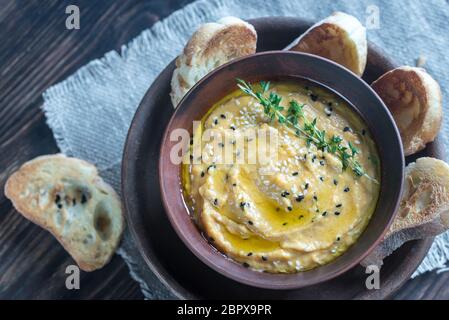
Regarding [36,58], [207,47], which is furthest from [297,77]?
[36,58]

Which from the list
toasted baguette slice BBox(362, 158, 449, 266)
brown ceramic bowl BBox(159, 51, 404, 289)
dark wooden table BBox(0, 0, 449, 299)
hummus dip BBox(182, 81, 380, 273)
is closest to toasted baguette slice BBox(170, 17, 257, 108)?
brown ceramic bowl BBox(159, 51, 404, 289)

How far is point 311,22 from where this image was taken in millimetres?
2672

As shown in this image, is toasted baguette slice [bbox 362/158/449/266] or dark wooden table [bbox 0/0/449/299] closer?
toasted baguette slice [bbox 362/158/449/266]

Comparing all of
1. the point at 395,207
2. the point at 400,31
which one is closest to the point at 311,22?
the point at 400,31

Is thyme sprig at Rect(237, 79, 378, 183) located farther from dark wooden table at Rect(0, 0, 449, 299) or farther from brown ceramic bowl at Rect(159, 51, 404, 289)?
dark wooden table at Rect(0, 0, 449, 299)

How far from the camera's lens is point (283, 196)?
238 cm

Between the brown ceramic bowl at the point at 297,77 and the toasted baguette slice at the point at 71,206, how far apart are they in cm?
60

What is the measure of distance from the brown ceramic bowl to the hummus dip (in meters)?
0.05

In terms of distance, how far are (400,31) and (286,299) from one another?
1.52 metres

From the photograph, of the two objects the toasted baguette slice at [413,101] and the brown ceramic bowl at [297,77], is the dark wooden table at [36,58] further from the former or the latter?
the toasted baguette slice at [413,101]

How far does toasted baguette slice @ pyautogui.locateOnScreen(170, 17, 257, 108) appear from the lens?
259cm

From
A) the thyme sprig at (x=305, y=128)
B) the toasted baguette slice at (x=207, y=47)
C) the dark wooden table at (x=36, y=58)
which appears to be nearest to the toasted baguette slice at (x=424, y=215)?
the thyme sprig at (x=305, y=128)
